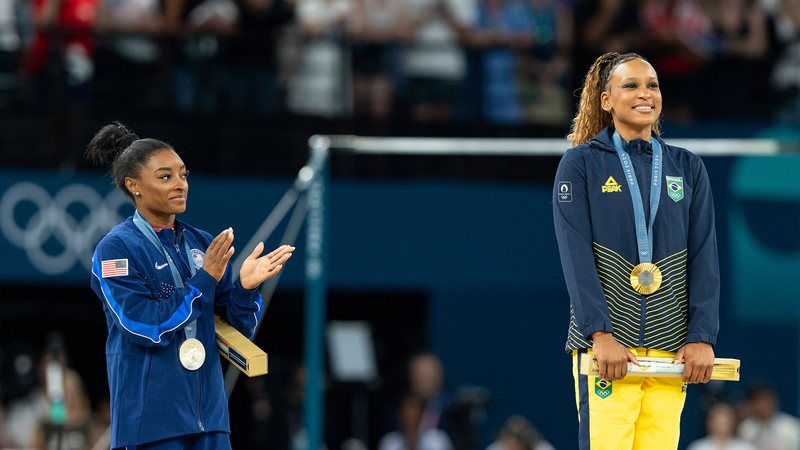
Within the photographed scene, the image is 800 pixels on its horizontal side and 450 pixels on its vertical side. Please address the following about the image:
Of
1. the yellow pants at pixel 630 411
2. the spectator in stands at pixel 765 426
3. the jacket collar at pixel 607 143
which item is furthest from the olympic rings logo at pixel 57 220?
the yellow pants at pixel 630 411

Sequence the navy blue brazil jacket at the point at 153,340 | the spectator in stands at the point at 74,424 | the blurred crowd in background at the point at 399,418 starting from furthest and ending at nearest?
the blurred crowd in background at the point at 399,418, the spectator in stands at the point at 74,424, the navy blue brazil jacket at the point at 153,340

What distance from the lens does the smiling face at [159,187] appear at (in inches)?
215

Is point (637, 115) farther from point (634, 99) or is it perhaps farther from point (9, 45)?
point (9, 45)

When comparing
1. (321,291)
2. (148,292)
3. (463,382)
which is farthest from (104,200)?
(148,292)

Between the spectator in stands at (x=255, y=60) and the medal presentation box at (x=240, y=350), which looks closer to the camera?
the medal presentation box at (x=240, y=350)

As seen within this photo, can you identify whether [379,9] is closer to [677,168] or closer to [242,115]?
[242,115]

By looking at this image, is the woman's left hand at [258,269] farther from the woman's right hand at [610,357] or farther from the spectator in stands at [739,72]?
the spectator in stands at [739,72]

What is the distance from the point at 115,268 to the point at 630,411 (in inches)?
74.1

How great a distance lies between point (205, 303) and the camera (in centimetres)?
536

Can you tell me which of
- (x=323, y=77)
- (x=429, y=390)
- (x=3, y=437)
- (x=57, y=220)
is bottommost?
(x=3, y=437)

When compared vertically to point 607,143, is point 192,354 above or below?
below

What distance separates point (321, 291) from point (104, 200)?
2245 mm

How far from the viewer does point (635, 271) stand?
5.43 m

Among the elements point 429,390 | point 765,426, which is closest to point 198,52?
point 429,390
